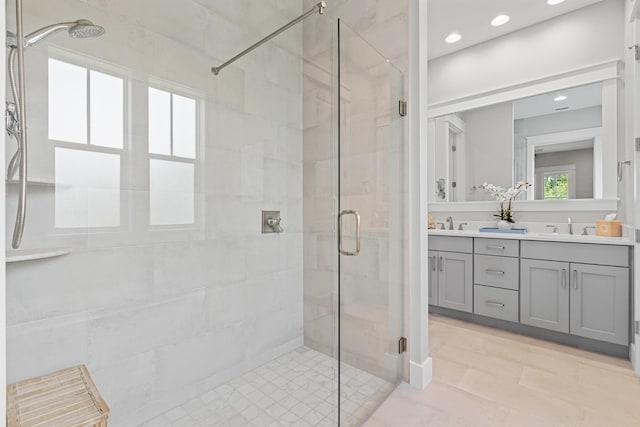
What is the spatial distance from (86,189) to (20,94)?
1.45 feet

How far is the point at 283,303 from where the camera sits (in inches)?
82.7

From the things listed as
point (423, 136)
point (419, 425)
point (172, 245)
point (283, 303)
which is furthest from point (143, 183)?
point (419, 425)

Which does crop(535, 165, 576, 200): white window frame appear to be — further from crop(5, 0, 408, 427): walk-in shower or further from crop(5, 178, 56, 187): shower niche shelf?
crop(5, 178, 56, 187): shower niche shelf

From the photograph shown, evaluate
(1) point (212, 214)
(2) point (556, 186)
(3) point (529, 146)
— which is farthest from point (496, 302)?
(1) point (212, 214)

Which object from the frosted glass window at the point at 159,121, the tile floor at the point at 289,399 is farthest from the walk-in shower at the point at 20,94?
the tile floor at the point at 289,399

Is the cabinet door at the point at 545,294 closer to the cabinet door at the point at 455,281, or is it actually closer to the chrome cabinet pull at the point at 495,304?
the chrome cabinet pull at the point at 495,304

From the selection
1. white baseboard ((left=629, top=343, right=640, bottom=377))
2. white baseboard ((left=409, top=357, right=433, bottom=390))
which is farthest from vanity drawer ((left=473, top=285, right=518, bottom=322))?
white baseboard ((left=409, top=357, right=433, bottom=390))

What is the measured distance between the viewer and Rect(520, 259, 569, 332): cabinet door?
95.3 inches

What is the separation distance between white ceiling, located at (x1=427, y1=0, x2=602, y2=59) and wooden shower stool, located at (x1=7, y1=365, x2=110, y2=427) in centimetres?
344

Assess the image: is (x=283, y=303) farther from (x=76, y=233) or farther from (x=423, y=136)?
(x=423, y=136)

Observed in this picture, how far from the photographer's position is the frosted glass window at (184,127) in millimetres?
1633

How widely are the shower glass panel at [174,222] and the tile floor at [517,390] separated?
58 cm

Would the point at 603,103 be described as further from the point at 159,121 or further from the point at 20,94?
the point at 20,94

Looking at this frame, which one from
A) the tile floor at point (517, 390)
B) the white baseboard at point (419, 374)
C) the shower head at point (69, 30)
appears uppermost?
the shower head at point (69, 30)
